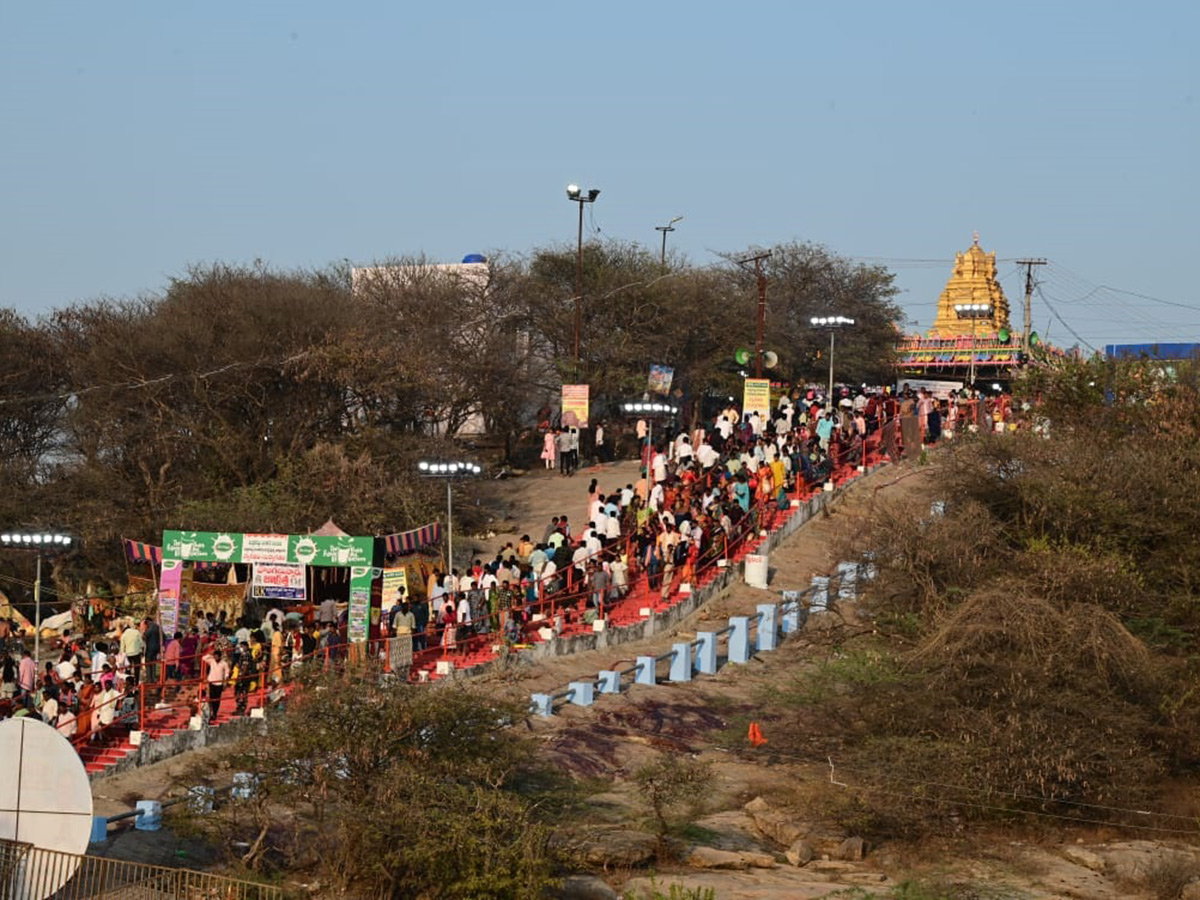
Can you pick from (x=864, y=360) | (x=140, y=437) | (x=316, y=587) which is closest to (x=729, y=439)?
(x=316, y=587)

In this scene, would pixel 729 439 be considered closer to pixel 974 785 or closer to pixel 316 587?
pixel 316 587

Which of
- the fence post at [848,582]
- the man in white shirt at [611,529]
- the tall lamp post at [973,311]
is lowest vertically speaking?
the fence post at [848,582]

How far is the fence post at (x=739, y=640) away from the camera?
90.4 ft

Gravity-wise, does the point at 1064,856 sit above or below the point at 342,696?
below

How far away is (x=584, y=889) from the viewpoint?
57.3 feet

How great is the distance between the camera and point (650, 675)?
2577cm

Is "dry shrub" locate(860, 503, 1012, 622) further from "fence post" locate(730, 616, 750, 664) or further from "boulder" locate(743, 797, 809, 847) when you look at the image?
"boulder" locate(743, 797, 809, 847)

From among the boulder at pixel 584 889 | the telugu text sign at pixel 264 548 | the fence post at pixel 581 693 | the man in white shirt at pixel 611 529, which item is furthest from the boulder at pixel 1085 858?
the telugu text sign at pixel 264 548

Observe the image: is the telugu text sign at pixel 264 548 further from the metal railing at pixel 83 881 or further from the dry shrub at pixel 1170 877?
the dry shrub at pixel 1170 877

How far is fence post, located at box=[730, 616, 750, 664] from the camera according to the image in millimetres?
27547

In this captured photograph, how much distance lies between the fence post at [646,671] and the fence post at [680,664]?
0.52 meters

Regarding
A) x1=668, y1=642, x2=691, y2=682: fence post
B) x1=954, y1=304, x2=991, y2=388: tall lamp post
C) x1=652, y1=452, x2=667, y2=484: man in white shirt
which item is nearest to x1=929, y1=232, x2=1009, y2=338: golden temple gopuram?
x1=954, y1=304, x2=991, y2=388: tall lamp post

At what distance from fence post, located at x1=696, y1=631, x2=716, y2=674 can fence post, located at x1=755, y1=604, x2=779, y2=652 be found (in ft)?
5.18

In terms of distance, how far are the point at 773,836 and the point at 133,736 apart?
844 cm
